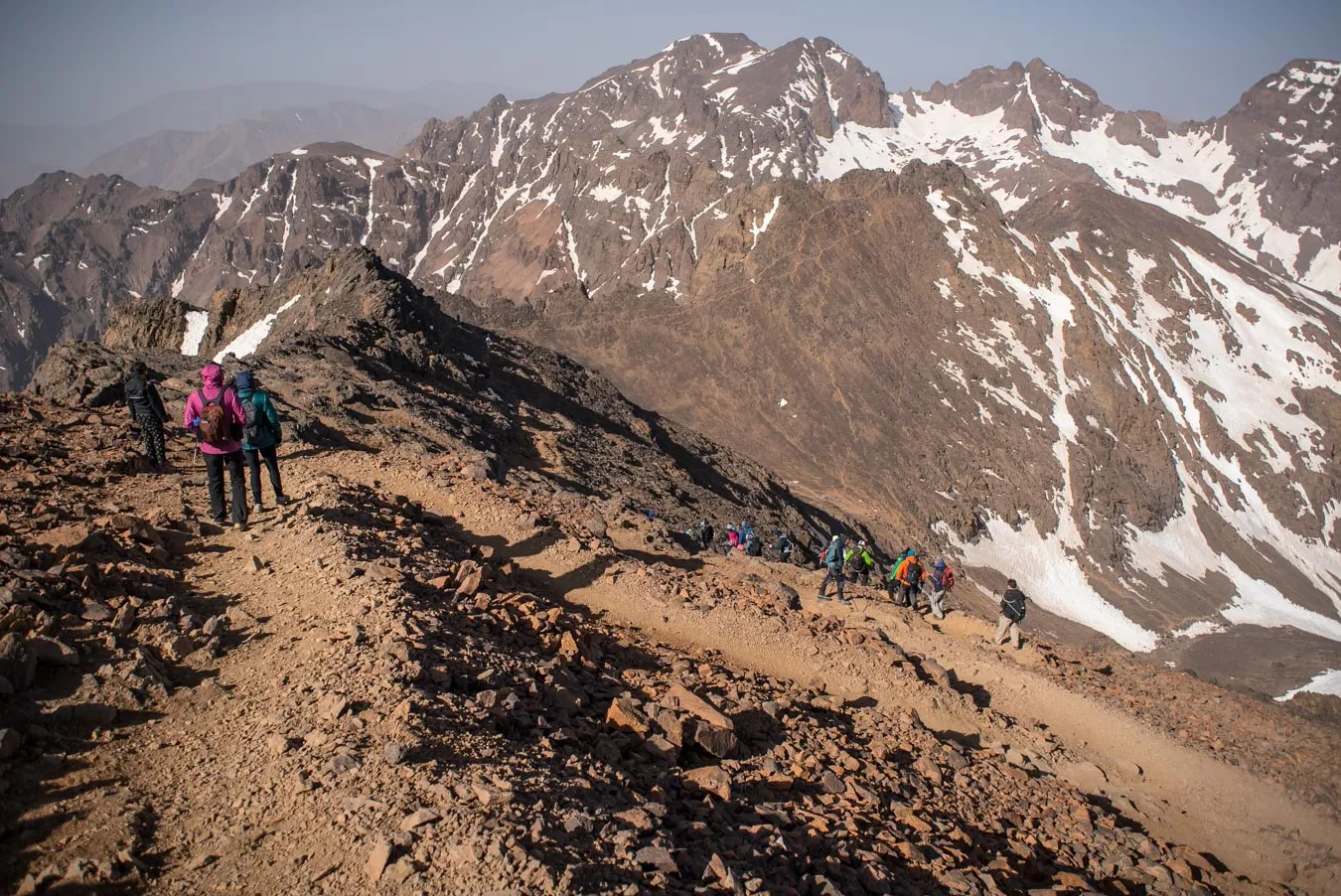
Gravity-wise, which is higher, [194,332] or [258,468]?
[258,468]

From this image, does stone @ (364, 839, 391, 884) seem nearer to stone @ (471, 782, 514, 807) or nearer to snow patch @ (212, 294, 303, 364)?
stone @ (471, 782, 514, 807)

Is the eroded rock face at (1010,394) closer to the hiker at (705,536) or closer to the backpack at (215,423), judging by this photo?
the hiker at (705,536)

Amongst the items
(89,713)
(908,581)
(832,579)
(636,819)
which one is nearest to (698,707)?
(636,819)

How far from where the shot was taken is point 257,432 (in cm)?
1121

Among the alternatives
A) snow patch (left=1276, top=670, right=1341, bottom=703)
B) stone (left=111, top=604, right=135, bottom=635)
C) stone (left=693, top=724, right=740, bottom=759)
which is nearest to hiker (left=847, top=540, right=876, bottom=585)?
stone (left=693, top=724, right=740, bottom=759)

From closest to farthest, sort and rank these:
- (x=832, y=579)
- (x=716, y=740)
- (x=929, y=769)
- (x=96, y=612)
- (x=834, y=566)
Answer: (x=96, y=612)
(x=716, y=740)
(x=929, y=769)
(x=834, y=566)
(x=832, y=579)

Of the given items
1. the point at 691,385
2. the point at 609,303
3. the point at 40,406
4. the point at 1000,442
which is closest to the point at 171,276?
the point at 609,303

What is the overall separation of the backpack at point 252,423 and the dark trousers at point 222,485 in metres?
0.40

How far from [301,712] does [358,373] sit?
50.5 ft

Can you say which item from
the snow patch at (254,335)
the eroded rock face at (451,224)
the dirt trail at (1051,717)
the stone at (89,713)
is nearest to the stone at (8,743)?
the stone at (89,713)

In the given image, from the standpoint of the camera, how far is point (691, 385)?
60812 mm

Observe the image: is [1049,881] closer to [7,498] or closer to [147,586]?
[147,586]

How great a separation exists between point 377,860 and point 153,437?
946 cm

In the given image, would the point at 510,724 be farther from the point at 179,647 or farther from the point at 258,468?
the point at 258,468
